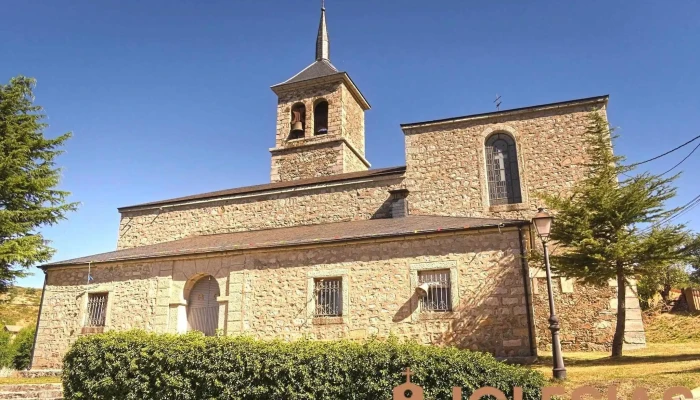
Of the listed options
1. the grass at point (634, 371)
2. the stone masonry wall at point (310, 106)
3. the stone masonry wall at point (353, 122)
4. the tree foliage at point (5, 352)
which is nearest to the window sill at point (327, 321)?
the grass at point (634, 371)

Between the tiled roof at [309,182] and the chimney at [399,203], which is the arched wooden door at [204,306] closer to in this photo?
the tiled roof at [309,182]

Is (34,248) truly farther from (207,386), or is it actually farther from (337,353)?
(337,353)

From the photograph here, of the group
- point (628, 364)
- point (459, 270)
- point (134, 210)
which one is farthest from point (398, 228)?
point (134, 210)

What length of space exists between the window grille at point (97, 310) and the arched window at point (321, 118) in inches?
491

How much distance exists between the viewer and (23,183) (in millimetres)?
18500

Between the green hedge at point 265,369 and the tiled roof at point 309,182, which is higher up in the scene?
the tiled roof at point 309,182

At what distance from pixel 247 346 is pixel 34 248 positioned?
13.9 metres

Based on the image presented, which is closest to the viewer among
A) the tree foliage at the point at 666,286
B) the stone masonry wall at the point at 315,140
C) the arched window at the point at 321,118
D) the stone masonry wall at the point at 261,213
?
the stone masonry wall at the point at 261,213

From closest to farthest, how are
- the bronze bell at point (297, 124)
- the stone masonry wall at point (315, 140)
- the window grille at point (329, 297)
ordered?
1. the window grille at point (329, 297)
2. the stone masonry wall at point (315, 140)
3. the bronze bell at point (297, 124)

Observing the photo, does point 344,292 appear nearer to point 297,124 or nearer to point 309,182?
point 309,182

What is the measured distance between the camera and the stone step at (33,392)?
11039mm

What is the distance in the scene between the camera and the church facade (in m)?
11.9

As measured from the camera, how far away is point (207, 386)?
812 cm

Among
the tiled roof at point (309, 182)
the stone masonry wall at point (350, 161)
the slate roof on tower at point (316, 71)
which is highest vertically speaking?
the slate roof on tower at point (316, 71)
